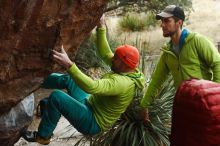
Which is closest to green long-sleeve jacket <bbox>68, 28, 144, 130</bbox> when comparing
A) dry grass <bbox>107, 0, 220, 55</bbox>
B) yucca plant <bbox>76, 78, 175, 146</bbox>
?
yucca plant <bbox>76, 78, 175, 146</bbox>

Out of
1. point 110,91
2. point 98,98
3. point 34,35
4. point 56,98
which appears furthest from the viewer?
point 98,98

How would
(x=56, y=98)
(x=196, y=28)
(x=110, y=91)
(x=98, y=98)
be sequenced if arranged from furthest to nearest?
(x=196, y=28), (x=98, y=98), (x=56, y=98), (x=110, y=91)

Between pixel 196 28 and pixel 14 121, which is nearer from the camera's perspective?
pixel 14 121

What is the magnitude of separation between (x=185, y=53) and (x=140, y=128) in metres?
1.98

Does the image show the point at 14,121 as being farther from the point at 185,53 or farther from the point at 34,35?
the point at 185,53

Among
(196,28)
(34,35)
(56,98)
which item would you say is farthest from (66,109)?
(196,28)

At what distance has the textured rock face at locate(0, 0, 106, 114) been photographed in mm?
4109

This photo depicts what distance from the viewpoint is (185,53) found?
4969 millimetres

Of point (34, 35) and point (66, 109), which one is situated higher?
point (34, 35)

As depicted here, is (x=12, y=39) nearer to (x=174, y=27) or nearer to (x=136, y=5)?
(x=174, y=27)

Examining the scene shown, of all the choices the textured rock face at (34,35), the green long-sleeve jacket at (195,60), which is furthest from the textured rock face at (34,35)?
the green long-sleeve jacket at (195,60)

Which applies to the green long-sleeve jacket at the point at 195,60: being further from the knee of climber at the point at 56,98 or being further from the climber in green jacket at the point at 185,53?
the knee of climber at the point at 56,98

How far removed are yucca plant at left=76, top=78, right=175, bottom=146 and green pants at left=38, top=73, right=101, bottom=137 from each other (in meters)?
1.31

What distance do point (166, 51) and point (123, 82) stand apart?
0.62m
